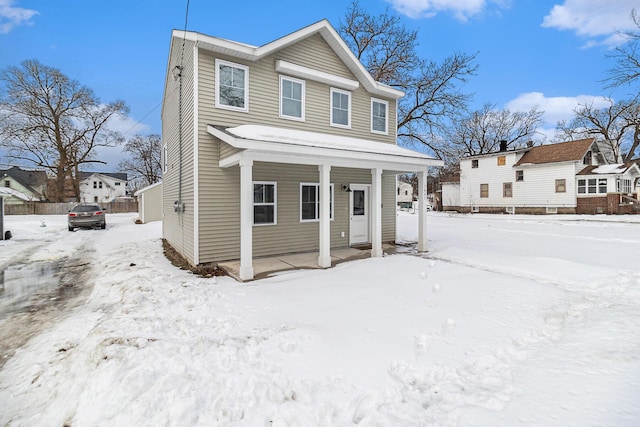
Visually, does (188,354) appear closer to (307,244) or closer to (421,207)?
(307,244)

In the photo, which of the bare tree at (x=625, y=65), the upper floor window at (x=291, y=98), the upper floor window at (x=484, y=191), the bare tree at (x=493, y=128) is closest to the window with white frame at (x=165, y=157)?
the upper floor window at (x=291, y=98)

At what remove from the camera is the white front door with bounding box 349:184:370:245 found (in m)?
10.2

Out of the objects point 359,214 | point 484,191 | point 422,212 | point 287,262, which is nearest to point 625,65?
point 484,191

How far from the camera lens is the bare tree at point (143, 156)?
41.9 meters

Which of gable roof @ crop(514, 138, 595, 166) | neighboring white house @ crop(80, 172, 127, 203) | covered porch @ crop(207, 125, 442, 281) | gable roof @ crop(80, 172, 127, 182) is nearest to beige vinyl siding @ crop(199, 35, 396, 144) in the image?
covered porch @ crop(207, 125, 442, 281)

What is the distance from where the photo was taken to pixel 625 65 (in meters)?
17.4

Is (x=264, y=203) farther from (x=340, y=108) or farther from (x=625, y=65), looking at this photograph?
(x=625, y=65)

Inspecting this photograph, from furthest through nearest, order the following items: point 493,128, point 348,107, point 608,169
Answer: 1. point 493,128
2. point 608,169
3. point 348,107

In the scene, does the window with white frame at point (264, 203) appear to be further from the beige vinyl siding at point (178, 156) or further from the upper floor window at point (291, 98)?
the upper floor window at point (291, 98)

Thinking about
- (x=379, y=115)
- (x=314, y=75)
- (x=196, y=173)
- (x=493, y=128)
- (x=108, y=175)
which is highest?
(x=493, y=128)

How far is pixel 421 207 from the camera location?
945cm

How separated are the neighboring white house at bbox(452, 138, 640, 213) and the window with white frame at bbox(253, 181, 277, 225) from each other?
1009 inches

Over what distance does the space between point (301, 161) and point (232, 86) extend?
10.1ft

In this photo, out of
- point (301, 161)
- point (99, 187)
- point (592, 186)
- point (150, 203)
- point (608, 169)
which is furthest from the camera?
point (99, 187)
